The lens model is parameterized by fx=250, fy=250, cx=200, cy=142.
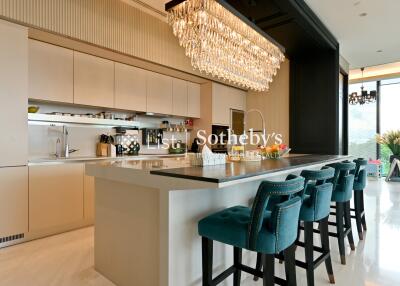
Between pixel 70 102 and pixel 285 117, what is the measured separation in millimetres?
4187

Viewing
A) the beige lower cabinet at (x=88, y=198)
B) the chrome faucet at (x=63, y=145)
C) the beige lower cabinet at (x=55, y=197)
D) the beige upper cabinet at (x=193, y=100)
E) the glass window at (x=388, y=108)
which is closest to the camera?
the beige lower cabinet at (x=55, y=197)

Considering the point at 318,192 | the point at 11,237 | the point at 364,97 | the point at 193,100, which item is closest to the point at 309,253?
the point at 318,192

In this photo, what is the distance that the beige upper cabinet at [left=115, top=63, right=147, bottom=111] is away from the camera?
398cm

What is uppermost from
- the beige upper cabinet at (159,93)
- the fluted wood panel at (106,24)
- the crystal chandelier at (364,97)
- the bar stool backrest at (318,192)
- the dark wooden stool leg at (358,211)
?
the fluted wood panel at (106,24)

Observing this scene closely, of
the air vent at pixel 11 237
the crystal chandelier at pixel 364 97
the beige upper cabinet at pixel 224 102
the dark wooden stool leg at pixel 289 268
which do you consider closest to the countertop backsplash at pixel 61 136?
the air vent at pixel 11 237

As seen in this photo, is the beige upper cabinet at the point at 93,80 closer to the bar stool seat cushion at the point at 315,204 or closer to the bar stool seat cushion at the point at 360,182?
the bar stool seat cushion at the point at 315,204

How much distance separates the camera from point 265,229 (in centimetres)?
142

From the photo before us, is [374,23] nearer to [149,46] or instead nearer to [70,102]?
A: [149,46]

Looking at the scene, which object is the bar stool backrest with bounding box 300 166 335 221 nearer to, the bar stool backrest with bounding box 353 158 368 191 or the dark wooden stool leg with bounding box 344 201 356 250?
the dark wooden stool leg with bounding box 344 201 356 250

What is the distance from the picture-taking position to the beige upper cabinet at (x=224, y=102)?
539cm

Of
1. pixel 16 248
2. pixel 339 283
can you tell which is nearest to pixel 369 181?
pixel 339 283

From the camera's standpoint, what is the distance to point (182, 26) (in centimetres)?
251

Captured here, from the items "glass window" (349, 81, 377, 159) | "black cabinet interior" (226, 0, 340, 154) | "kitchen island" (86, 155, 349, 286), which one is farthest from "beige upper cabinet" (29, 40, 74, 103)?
"glass window" (349, 81, 377, 159)

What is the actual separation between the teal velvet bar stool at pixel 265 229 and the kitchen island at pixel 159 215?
0.16 m
